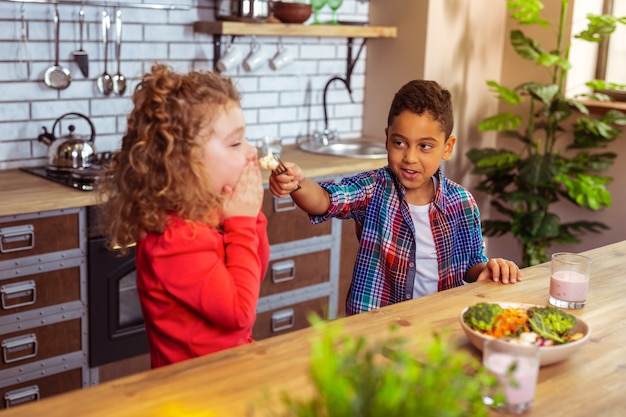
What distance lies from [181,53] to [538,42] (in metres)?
1.91

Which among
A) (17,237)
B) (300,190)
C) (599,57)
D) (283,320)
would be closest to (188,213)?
(300,190)

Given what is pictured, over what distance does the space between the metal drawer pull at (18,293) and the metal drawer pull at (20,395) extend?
314 millimetres

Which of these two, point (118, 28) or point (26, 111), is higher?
point (118, 28)

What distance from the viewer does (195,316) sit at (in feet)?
5.17

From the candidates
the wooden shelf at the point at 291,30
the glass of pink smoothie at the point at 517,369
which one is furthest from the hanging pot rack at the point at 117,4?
the glass of pink smoothie at the point at 517,369

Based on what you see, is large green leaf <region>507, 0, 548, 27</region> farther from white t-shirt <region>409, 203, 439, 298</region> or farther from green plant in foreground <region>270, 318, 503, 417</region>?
green plant in foreground <region>270, 318, 503, 417</region>

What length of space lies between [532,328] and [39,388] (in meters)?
1.97

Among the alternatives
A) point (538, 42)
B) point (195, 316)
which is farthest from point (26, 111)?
point (538, 42)

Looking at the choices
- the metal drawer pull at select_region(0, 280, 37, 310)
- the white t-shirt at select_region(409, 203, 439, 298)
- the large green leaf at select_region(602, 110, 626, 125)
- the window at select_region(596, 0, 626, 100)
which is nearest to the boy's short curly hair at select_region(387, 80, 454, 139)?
the white t-shirt at select_region(409, 203, 439, 298)

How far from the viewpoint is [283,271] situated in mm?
3504

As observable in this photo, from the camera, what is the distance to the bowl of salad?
1.46 m

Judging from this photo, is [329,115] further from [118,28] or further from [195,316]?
[195,316]

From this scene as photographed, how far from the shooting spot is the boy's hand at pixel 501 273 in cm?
199

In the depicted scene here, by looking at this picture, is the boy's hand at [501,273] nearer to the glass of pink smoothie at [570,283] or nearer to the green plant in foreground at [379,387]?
the glass of pink smoothie at [570,283]
